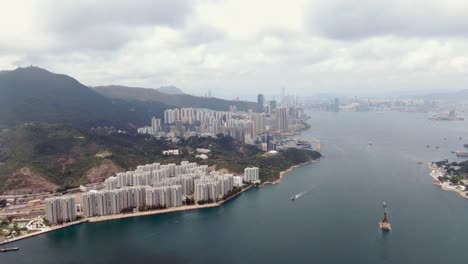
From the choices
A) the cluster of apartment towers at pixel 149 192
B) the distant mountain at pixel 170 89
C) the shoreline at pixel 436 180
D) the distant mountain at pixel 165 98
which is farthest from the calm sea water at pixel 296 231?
the distant mountain at pixel 170 89

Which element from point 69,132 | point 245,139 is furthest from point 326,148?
point 69,132

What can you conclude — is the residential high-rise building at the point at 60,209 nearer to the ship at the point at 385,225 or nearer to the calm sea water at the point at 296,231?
the calm sea water at the point at 296,231

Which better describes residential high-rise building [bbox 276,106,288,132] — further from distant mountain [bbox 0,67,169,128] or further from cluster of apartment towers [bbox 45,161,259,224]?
cluster of apartment towers [bbox 45,161,259,224]

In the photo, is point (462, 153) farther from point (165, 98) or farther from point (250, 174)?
point (165, 98)

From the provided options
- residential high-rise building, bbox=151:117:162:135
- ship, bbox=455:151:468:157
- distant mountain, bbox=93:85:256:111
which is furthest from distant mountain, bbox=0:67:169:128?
ship, bbox=455:151:468:157

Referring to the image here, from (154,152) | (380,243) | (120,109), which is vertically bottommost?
(380,243)

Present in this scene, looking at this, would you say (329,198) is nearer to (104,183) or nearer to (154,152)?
(104,183)

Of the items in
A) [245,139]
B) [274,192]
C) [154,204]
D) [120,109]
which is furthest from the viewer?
[120,109]

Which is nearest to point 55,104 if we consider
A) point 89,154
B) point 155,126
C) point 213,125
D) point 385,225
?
point 155,126
